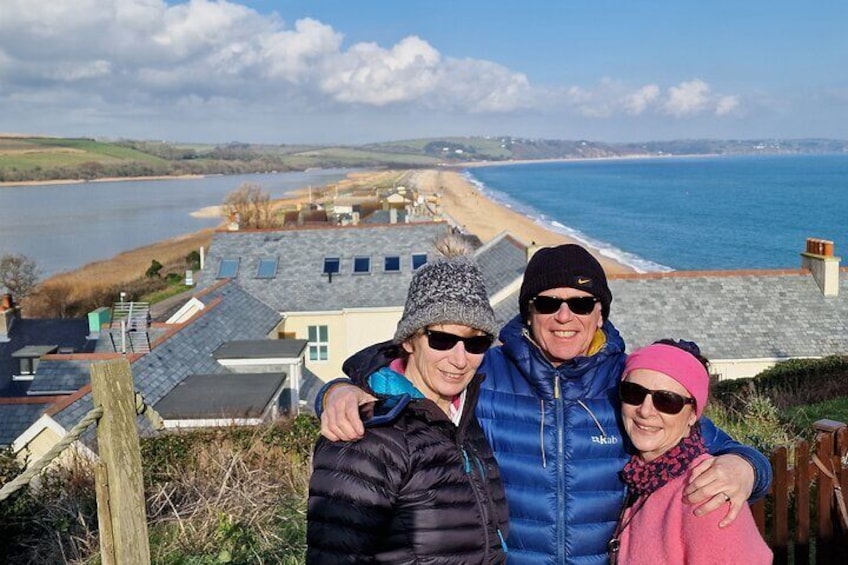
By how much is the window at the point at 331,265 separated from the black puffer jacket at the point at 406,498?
24306 mm

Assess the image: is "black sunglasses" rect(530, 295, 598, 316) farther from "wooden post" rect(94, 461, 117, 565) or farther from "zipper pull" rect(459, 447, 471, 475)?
"wooden post" rect(94, 461, 117, 565)

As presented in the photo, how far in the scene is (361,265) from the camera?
88.1 ft

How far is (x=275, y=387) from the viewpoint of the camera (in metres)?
13.6

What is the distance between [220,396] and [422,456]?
11350 millimetres

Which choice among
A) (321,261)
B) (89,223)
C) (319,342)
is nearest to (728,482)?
(319,342)

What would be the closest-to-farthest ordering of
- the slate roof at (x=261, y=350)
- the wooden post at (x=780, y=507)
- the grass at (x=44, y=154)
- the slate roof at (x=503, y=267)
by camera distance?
1. the wooden post at (x=780, y=507)
2. the slate roof at (x=261, y=350)
3. the slate roof at (x=503, y=267)
4. the grass at (x=44, y=154)

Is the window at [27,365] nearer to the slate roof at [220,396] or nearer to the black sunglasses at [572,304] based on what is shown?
the slate roof at [220,396]

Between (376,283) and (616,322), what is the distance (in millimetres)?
8973

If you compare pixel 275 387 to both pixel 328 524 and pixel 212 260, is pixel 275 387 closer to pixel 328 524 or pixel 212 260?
pixel 328 524

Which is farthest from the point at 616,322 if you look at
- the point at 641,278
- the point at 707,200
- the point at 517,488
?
the point at 707,200

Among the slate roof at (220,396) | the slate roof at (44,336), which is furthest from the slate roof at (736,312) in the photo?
the slate roof at (44,336)

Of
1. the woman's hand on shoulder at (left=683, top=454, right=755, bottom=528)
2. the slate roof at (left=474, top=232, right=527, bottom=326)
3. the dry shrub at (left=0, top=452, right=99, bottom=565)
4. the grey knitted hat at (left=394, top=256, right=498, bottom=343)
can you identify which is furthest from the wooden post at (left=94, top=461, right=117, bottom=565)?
the slate roof at (left=474, top=232, right=527, bottom=326)

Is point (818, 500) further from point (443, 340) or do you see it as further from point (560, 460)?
point (443, 340)

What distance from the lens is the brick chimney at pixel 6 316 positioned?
2138cm
